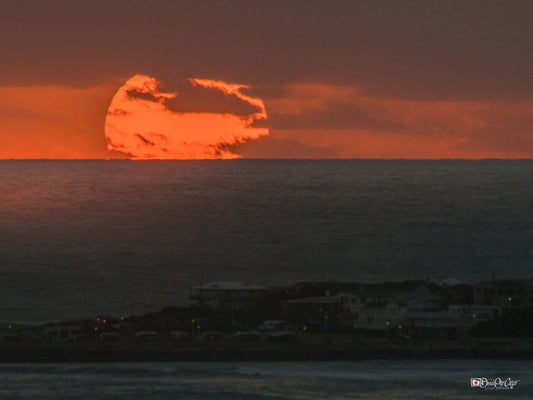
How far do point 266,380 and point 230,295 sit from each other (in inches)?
793

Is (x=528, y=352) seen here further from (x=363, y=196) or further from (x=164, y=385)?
(x=363, y=196)

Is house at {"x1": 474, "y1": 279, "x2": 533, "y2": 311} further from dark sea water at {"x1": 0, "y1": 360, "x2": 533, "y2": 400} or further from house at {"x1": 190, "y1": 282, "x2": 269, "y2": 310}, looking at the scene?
house at {"x1": 190, "y1": 282, "x2": 269, "y2": 310}

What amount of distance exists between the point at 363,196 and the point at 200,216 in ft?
112

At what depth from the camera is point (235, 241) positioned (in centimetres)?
12019

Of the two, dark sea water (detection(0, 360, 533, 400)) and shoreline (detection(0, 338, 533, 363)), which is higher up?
shoreline (detection(0, 338, 533, 363))

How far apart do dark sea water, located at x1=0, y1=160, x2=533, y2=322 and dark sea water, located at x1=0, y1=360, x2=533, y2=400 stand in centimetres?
2052

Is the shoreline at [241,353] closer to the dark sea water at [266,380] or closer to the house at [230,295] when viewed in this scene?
the dark sea water at [266,380]

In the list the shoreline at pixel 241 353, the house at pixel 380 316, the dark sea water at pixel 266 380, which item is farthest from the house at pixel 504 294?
the dark sea water at pixel 266 380

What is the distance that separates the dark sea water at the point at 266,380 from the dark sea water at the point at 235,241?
808 inches

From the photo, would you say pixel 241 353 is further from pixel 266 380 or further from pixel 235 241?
pixel 235 241

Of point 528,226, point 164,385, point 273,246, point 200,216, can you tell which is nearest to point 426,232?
point 528,226

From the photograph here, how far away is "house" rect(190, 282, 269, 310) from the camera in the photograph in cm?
7325

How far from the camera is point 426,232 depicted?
127m

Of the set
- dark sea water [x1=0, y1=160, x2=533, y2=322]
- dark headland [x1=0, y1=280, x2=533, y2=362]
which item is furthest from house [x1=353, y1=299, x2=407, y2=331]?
dark sea water [x1=0, y1=160, x2=533, y2=322]
